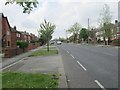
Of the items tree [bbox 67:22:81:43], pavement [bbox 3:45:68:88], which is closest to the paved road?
pavement [bbox 3:45:68:88]

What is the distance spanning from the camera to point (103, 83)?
11.2 metres

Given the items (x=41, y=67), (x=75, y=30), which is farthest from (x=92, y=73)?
(x=75, y=30)

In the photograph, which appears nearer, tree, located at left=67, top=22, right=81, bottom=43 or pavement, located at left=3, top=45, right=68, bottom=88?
pavement, located at left=3, top=45, right=68, bottom=88

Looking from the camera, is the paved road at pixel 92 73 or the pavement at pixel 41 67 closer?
the paved road at pixel 92 73

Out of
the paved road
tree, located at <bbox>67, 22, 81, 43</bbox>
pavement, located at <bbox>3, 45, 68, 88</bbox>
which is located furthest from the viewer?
tree, located at <bbox>67, 22, 81, 43</bbox>

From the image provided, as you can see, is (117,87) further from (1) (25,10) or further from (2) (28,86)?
(1) (25,10)

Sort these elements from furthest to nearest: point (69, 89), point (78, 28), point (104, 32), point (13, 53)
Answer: point (78, 28)
point (104, 32)
point (13, 53)
point (69, 89)

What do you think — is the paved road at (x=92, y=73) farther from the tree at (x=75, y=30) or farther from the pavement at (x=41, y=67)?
the tree at (x=75, y=30)

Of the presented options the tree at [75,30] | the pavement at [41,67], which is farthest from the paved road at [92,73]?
the tree at [75,30]

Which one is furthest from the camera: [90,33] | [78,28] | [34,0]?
[78,28]

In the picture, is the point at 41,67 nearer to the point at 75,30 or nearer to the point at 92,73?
the point at 92,73

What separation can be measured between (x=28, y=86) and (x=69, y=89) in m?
1.45

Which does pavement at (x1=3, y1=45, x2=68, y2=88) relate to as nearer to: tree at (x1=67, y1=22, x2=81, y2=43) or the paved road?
the paved road

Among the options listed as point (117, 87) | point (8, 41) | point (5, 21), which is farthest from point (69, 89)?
point (8, 41)
